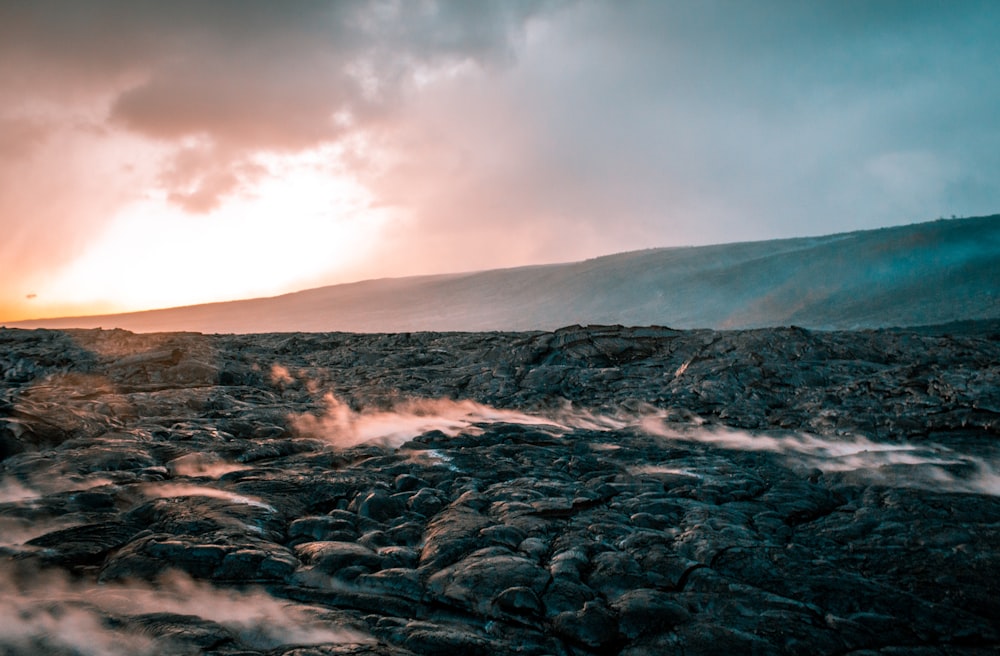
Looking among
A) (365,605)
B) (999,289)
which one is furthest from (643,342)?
(999,289)

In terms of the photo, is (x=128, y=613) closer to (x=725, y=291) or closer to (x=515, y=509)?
(x=515, y=509)

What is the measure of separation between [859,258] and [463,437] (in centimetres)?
1759

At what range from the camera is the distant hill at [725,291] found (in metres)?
15.9

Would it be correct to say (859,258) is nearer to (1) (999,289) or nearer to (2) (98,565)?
(1) (999,289)

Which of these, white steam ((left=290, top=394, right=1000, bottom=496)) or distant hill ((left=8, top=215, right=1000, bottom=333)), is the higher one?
distant hill ((left=8, top=215, right=1000, bottom=333))

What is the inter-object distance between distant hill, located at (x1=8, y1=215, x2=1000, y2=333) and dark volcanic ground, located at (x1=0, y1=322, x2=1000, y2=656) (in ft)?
31.0

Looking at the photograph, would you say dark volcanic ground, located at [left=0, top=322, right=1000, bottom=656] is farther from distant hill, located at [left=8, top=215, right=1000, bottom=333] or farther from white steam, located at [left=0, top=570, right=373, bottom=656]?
distant hill, located at [left=8, top=215, right=1000, bottom=333]

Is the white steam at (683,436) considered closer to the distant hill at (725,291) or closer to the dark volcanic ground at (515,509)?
the dark volcanic ground at (515,509)

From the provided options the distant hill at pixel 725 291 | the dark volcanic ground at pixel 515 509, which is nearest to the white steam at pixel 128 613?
the dark volcanic ground at pixel 515 509

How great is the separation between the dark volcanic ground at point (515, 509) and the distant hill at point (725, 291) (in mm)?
9440

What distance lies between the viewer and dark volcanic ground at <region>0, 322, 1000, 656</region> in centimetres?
252

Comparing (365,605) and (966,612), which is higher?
(365,605)

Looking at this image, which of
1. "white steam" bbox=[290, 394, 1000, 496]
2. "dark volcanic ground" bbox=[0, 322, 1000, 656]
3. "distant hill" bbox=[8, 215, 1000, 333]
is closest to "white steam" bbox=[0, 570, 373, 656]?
"dark volcanic ground" bbox=[0, 322, 1000, 656]

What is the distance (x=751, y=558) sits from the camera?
313 centimetres
